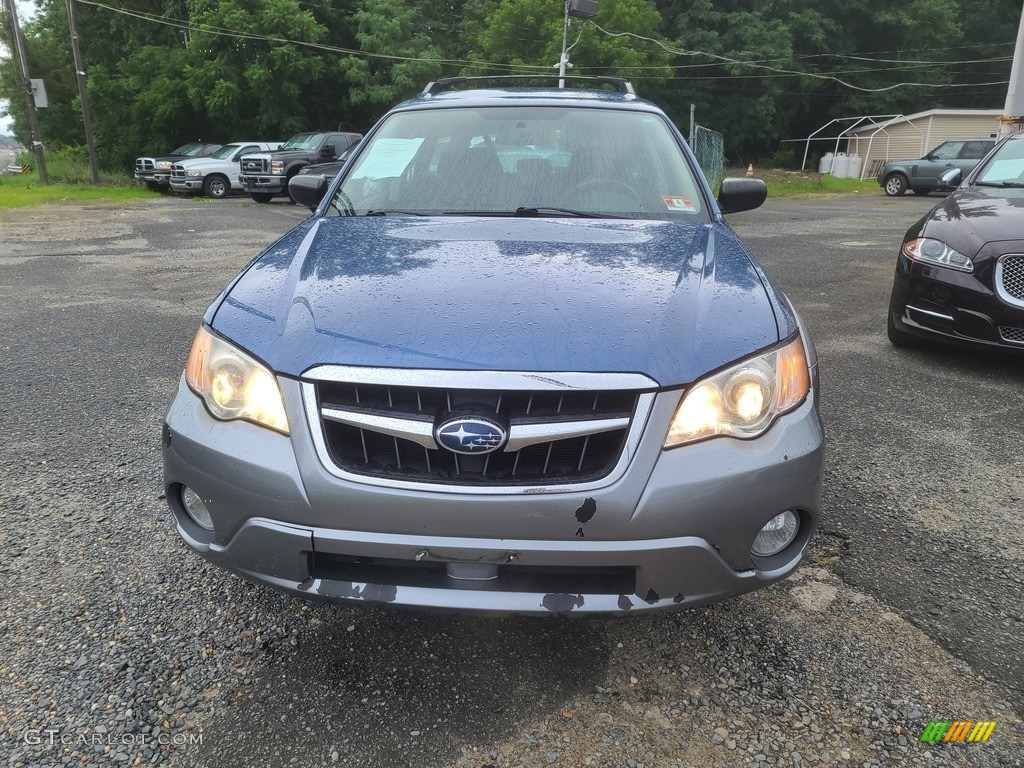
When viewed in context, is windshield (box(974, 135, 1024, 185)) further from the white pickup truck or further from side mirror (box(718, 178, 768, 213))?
the white pickup truck

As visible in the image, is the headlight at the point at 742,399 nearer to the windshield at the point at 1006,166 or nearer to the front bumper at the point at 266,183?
the windshield at the point at 1006,166

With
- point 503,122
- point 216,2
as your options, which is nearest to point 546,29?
point 216,2

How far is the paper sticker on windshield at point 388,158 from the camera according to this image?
3.21m

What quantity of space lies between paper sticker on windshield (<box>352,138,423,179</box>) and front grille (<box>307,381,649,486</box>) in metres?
1.72

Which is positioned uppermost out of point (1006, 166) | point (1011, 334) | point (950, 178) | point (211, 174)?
point (1006, 166)

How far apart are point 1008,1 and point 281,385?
171 ft

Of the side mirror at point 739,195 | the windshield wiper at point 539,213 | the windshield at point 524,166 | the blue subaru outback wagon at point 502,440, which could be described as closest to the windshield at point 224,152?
the windshield at point 524,166

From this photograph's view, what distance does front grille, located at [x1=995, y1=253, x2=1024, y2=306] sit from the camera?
4.21 m

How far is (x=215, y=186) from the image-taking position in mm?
20516

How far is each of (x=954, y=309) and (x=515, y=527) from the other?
3.87 metres

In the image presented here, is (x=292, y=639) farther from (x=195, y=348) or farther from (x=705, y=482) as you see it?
(x=705, y=482)

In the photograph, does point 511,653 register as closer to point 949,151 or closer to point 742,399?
point 742,399

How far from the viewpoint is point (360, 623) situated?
2.24m

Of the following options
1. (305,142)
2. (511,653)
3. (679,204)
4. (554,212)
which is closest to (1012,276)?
(679,204)
